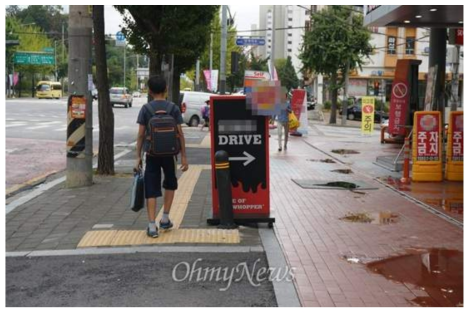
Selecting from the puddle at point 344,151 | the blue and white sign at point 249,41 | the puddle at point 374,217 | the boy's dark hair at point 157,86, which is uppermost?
the blue and white sign at point 249,41

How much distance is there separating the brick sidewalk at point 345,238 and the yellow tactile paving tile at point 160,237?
2.10 ft

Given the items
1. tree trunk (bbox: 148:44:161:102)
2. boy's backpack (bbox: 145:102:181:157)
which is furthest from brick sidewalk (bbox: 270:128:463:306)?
tree trunk (bbox: 148:44:161:102)

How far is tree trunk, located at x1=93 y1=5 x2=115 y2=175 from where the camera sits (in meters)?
11.2

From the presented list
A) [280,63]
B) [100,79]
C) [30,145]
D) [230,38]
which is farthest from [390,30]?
[280,63]

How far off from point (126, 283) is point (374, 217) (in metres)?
4.12

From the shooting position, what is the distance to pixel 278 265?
559 centimetres

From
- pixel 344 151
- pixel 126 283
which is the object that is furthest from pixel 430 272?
pixel 344 151

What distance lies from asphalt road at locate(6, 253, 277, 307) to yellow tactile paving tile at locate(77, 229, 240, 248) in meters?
0.49

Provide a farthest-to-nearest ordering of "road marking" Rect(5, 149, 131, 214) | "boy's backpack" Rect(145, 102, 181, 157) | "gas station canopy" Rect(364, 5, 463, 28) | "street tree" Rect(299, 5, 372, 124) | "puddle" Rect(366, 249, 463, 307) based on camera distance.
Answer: "street tree" Rect(299, 5, 372, 124) < "gas station canopy" Rect(364, 5, 463, 28) < "road marking" Rect(5, 149, 131, 214) < "boy's backpack" Rect(145, 102, 181, 157) < "puddle" Rect(366, 249, 463, 307)

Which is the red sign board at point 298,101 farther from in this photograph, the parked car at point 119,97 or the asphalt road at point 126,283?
the parked car at point 119,97

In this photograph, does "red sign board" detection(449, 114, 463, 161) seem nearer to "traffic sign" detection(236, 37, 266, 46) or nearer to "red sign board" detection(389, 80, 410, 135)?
"red sign board" detection(389, 80, 410, 135)

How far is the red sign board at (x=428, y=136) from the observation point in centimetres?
1165

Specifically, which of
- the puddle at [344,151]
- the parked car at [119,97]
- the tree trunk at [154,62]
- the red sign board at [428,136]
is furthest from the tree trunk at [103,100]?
the parked car at [119,97]
